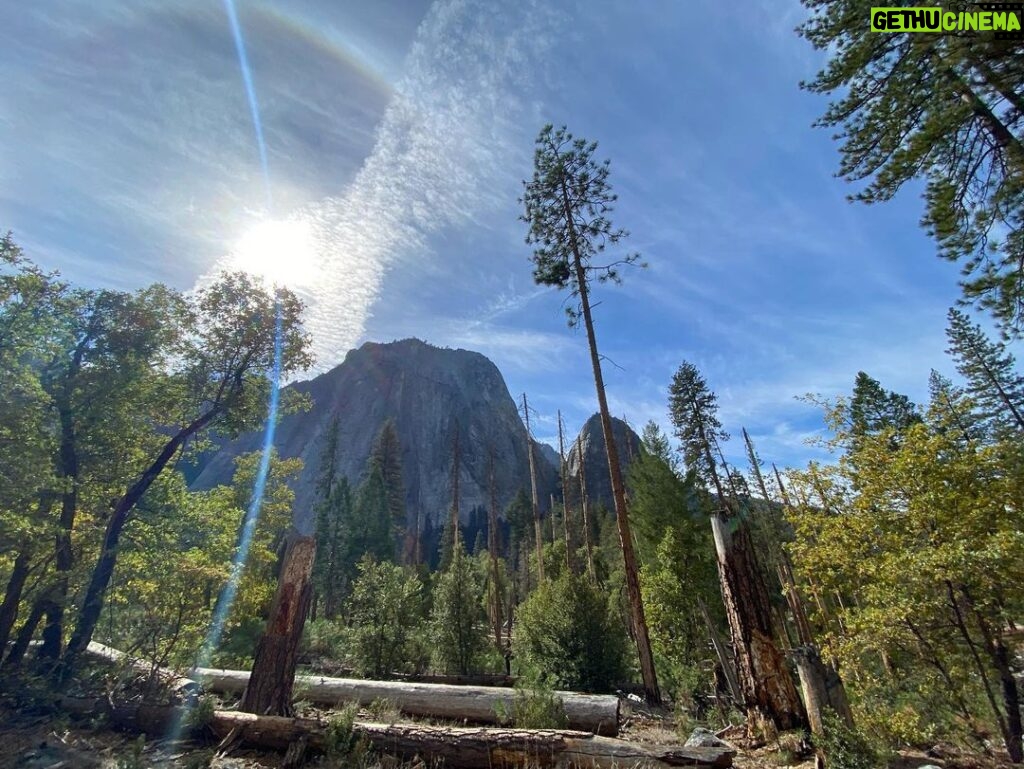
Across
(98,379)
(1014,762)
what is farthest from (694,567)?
(98,379)

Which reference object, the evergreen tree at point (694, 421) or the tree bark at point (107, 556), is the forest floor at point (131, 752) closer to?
the tree bark at point (107, 556)

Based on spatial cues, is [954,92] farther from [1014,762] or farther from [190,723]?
[190,723]

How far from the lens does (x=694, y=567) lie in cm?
1966

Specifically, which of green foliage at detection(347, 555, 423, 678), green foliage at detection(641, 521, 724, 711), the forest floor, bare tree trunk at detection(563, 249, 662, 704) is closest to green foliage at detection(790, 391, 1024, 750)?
the forest floor

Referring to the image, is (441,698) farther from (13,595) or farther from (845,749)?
(13,595)

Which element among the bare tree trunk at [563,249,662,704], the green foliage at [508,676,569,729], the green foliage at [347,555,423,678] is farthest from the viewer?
the green foliage at [347,555,423,678]

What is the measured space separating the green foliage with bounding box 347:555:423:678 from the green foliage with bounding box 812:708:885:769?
43.5 ft

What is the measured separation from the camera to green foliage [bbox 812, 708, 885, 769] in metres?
5.24

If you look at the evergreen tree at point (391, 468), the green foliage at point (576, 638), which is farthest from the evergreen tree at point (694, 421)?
the evergreen tree at point (391, 468)

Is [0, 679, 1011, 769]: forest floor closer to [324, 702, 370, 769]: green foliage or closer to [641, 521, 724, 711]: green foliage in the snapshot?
[324, 702, 370, 769]: green foliage

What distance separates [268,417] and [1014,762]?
66.1 feet

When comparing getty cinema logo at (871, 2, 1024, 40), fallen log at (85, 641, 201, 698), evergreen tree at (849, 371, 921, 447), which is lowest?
fallen log at (85, 641, 201, 698)

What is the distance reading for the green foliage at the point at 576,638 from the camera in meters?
12.8

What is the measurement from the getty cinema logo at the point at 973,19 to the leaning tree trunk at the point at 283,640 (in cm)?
1311
